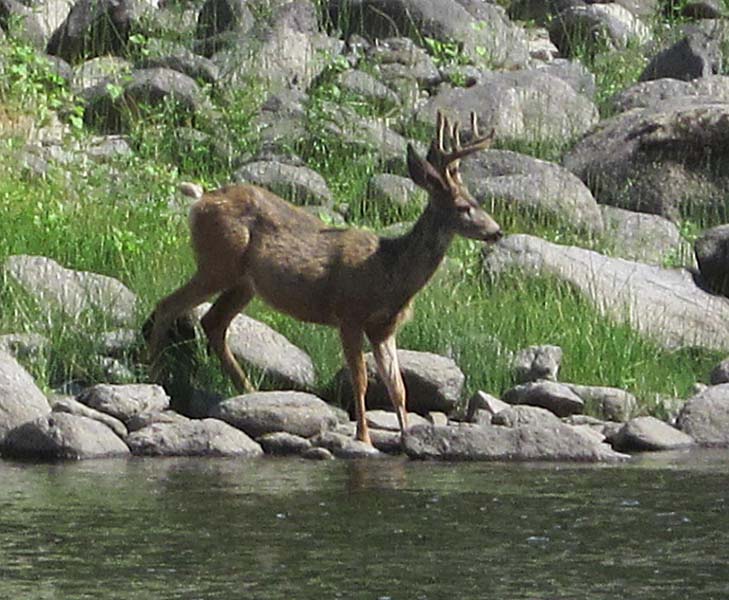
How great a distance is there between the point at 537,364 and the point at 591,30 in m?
11.6

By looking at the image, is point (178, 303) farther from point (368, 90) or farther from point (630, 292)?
point (368, 90)

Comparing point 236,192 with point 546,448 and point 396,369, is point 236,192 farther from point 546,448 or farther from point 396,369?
point 546,448

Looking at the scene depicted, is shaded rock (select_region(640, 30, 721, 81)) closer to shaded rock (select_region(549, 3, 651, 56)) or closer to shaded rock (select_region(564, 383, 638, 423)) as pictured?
shaded rock (select_region(549, 3, 651, 56))

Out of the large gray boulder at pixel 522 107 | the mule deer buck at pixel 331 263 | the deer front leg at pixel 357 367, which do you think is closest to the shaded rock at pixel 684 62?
the large gray boulder at pixel 522 107

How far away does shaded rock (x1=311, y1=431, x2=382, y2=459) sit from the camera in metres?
11.9

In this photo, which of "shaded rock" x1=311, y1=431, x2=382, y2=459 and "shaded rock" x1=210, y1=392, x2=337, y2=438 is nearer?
"shaded rock" x1=311, y1=431, x2=382, y2=459

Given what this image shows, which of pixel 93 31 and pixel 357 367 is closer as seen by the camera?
pixel 357 367

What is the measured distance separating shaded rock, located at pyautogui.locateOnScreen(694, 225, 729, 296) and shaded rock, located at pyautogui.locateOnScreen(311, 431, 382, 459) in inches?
186

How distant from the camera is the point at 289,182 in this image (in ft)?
58.7

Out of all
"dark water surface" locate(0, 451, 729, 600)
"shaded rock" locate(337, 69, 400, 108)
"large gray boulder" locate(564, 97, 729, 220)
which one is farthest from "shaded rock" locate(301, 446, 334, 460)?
"shaded rock" locate(337, 69, 400, 108)

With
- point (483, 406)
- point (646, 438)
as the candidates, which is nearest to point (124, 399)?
point (483, 406)

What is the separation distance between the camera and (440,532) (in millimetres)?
9172

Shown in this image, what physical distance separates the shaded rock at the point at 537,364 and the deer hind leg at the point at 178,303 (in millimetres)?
1947

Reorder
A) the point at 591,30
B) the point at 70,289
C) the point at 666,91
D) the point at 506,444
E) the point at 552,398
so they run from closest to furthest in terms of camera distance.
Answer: the point at 506,444 < the point at 552,398 < the point at 70,289 < the point at 666,91 < the point at 591,30
